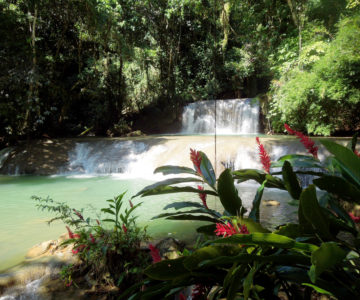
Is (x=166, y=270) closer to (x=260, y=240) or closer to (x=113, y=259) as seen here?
(x=260, y=240)

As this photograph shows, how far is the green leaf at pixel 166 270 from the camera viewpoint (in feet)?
2.68

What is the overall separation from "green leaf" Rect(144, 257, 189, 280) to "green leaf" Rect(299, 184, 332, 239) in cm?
37

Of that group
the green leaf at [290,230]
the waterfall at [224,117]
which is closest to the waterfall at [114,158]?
the waterfall at [224,117]

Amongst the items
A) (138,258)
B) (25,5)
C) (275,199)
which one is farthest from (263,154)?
(25,5)

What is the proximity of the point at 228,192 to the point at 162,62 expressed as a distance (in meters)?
16.2

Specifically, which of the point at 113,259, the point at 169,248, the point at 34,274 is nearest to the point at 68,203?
the point at 34,274

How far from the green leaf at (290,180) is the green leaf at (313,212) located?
0.20m

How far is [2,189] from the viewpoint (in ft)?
25.9

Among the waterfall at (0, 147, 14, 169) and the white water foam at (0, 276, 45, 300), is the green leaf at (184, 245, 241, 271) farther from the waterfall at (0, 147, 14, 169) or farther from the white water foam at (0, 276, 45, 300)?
the waterfall at (0, 147, 14, 169)

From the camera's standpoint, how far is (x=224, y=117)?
1498cm

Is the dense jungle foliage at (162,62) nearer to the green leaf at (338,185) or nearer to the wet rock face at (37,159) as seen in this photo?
the wet rock face at (37,159)

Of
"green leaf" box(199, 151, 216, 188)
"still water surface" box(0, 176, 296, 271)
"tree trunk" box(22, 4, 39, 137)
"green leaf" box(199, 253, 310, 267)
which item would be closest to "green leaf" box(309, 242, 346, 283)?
"green leaf" box(199, 253, 310, 267)

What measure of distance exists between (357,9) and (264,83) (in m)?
10.0

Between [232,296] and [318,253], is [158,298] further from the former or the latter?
[318,253]
